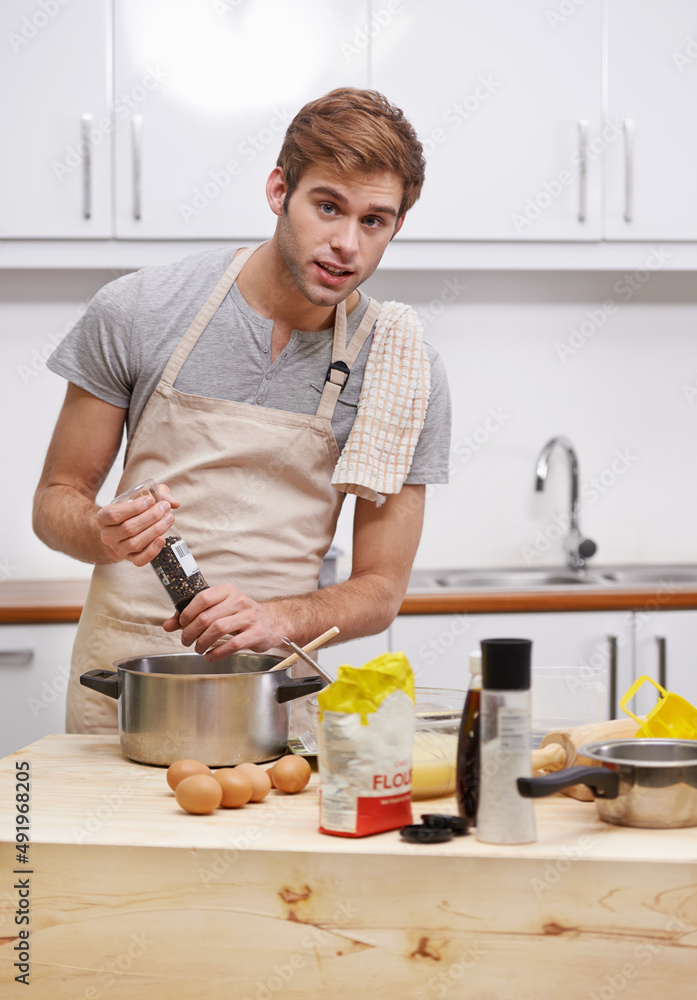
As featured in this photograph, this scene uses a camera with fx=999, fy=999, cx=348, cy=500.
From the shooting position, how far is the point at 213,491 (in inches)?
57.6

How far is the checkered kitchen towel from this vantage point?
145 cm

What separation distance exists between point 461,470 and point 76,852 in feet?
6.52

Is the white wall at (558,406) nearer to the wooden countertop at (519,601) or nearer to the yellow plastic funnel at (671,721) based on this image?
the wooden countertop at (519,601)

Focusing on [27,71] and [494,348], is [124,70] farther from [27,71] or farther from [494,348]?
[494,348]

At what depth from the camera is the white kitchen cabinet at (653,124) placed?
2350mm

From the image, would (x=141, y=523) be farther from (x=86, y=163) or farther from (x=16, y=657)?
(x=86, y=163)

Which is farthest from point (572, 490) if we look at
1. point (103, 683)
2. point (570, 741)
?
point (103, 683)

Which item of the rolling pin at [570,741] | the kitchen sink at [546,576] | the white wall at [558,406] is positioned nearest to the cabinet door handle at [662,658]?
the kitchen sink at [546,576]

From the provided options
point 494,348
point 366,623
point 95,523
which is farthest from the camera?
point 494,348

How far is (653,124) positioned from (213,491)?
5.10 ft

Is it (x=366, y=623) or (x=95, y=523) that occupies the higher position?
(x=95, y=523)

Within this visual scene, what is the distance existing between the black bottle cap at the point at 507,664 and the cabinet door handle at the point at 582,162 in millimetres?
1763

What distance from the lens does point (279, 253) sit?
4.78 feet

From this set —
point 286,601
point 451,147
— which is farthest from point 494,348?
point 286,601
